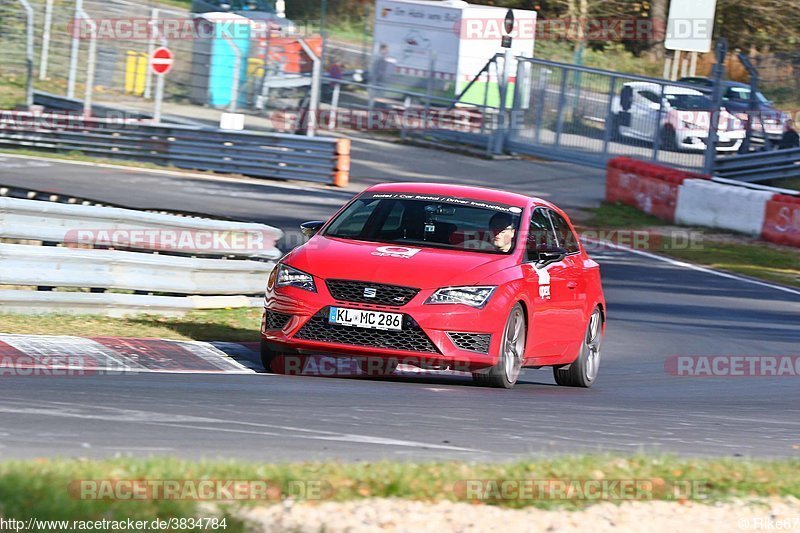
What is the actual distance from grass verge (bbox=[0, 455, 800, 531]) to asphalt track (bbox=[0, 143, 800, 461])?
0.44m

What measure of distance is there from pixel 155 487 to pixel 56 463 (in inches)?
22.1

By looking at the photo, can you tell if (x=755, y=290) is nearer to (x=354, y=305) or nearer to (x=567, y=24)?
(x=354, y=305)

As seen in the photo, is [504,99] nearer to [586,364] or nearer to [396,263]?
[586,364]

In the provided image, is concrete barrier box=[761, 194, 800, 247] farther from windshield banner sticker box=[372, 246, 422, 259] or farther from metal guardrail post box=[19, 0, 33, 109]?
metal guardrail post box=[19, 0, 33, 109]

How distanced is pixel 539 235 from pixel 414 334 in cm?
188

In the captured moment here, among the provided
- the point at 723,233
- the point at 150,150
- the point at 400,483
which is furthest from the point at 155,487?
the point at 150,150

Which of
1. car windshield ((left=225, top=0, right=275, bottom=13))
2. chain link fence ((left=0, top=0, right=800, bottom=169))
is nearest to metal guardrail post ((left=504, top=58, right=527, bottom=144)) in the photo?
chain link fence ((left=0, top=0, right=800, bottom=169))

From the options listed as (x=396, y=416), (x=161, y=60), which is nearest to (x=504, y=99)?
(x=161, y=60)

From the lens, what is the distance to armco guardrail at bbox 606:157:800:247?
22.4 meters

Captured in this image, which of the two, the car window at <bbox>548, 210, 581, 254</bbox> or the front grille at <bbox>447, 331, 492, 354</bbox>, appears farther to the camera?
the car window at <bbox>548, 210, 581, 254</bbox>

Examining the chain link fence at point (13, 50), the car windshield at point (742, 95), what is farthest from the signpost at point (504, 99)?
the chain link fence at point (13, 50)

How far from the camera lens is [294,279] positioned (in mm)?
9352

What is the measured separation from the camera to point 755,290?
17906 millimetres

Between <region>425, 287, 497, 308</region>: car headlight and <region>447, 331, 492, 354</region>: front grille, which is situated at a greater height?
<region>425, 287, 497, 308</region>: car headlight
